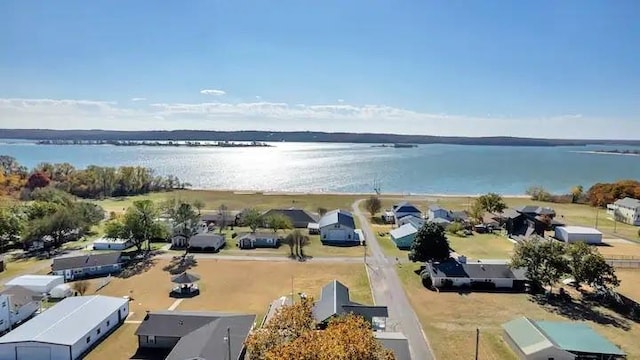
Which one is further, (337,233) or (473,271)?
(337,233)

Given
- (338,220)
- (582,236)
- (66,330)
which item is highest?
(338,220)

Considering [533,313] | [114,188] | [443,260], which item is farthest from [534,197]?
[114,188]

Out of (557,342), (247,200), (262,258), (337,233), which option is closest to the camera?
(557,342)

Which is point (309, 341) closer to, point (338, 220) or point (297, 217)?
point (338, 220)

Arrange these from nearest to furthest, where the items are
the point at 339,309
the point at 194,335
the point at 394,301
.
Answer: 1. the point at 194,335
2. the point at 339,309
3. the point at 394,301

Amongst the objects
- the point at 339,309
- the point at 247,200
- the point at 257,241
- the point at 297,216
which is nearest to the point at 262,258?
the point at 257,241

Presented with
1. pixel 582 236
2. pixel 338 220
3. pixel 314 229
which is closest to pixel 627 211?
pixel 582 236

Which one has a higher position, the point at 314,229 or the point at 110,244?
the point at 314,229
